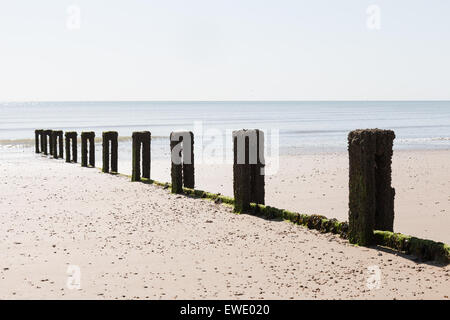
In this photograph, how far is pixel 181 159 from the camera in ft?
37.0

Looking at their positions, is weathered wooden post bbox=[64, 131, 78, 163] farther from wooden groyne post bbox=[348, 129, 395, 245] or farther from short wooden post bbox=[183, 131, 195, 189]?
wooden groyne post bbox=[348, 129, 395, 245]

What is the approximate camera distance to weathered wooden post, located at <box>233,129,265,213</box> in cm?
874

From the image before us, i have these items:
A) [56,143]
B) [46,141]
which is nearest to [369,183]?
[56,143]

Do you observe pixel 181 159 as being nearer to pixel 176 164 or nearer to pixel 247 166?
pixel 176 164

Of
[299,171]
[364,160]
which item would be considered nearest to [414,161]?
[299,171]

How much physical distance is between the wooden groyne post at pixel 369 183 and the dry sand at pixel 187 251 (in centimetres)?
31

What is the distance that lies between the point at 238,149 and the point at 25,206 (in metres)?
4.16

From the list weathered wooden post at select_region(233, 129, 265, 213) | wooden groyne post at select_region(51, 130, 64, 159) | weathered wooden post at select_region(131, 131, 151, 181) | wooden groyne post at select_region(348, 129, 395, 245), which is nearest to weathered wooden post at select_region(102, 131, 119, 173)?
weathered wooden post at select_region(131, 131, 151, 181)

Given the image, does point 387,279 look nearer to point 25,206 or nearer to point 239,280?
point 239,280

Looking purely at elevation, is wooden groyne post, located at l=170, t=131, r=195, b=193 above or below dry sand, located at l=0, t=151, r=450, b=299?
above

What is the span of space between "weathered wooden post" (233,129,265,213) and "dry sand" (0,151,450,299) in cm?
37

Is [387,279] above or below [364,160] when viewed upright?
below

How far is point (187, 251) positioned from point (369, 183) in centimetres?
229
